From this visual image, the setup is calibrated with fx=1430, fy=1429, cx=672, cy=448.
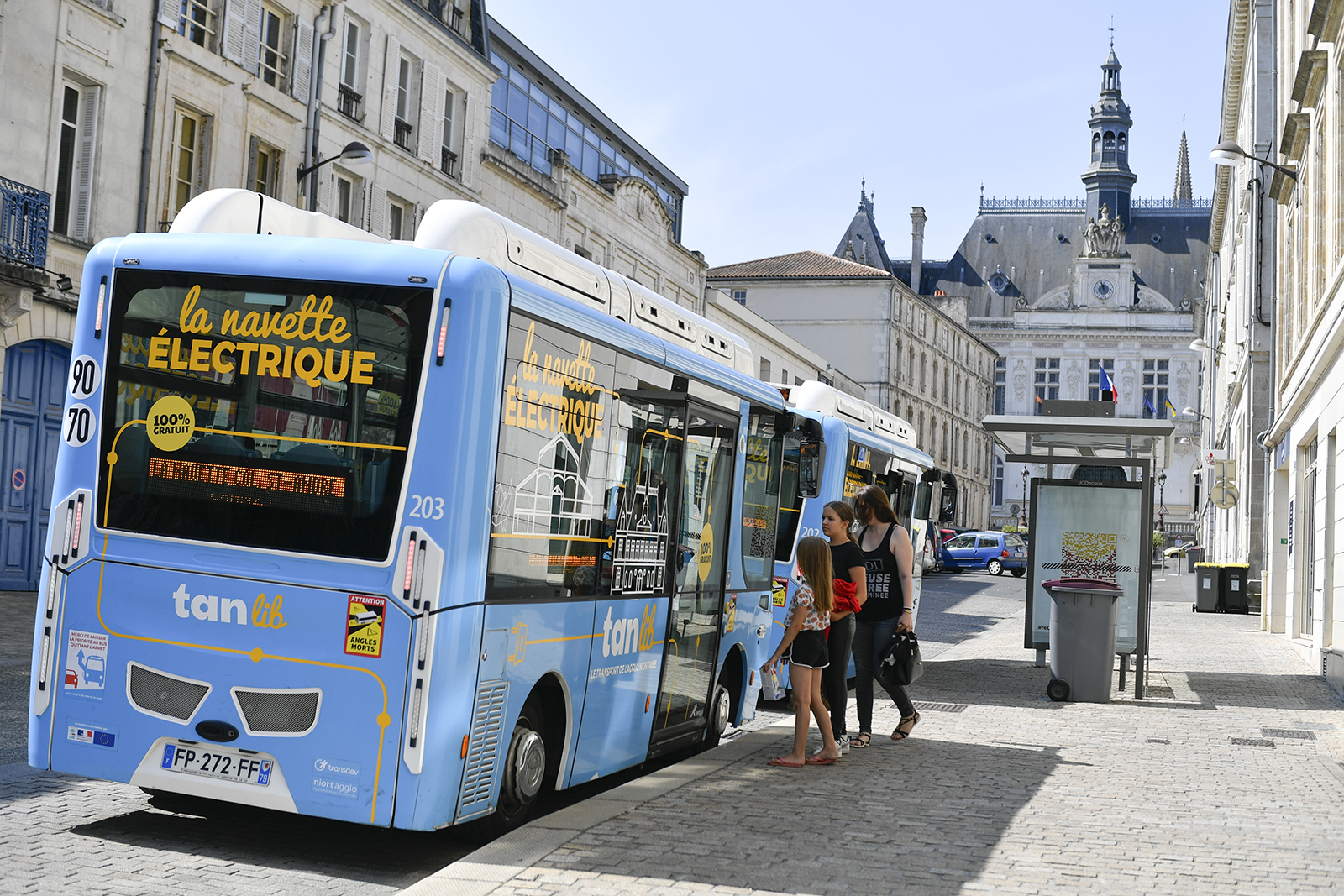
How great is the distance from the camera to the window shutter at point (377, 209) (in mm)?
28344

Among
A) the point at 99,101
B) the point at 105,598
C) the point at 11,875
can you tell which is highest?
the point at 99,101

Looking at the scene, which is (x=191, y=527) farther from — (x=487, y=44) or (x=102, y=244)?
(x=487, y=44)

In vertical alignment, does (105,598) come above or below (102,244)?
below

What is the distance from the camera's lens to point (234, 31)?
80.7 ft

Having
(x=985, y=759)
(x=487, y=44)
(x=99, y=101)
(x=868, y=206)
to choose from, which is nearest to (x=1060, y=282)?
(x=868, y=206)

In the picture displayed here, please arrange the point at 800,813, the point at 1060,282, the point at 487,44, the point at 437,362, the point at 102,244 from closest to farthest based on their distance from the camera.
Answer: the point at 437,362 → the point at 102,244 → the point at 800,813 → the point at 487,44 → the point at 1060,282

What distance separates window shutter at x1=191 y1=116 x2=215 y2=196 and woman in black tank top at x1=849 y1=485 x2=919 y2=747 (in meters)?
17.2

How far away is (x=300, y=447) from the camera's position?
6375mm

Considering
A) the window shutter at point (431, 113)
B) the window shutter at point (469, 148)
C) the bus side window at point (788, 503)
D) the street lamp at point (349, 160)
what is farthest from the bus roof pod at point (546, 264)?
the window shutter at point (469, 148)

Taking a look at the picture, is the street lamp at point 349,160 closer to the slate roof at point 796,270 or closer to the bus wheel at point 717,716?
the bus wheel at point 717,716

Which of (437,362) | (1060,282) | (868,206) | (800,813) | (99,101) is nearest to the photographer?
(437,362)

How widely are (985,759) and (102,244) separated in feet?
21.1

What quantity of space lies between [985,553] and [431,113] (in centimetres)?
2818

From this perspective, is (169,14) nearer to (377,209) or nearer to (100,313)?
(377,209)
